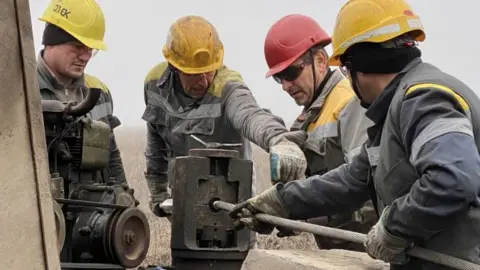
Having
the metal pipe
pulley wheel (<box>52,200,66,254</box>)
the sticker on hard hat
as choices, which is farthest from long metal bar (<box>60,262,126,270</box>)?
the sticker on hard hat

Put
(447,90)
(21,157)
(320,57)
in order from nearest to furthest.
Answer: (21,157), (447,90), (320,57)

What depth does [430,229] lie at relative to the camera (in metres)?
2.32

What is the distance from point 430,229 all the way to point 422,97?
0.39 meters

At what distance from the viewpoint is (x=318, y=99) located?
418 centimetres

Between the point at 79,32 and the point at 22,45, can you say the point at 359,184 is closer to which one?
the point at 22,45

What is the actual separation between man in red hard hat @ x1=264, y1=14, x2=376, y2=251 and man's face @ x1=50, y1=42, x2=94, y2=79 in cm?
104

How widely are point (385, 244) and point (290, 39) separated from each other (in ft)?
7.20

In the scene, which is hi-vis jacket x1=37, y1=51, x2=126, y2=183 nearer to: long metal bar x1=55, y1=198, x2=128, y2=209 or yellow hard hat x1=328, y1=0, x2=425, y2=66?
long metal bar x1=55, y1=198, x2=128, y2=209

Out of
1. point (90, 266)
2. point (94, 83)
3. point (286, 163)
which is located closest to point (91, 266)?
point (90, 266)

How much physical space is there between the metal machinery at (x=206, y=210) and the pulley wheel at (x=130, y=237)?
157 millimetres

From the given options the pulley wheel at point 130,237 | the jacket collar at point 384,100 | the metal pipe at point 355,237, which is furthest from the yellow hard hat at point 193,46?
the jacket collar at point 384,100

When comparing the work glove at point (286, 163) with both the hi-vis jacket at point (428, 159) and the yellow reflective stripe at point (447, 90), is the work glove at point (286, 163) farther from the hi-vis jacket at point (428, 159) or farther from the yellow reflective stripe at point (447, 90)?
the yellow reflective stripe at point (447, 90)

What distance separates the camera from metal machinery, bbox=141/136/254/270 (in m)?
3.64

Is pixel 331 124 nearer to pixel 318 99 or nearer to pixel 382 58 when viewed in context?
pixel 318 99
